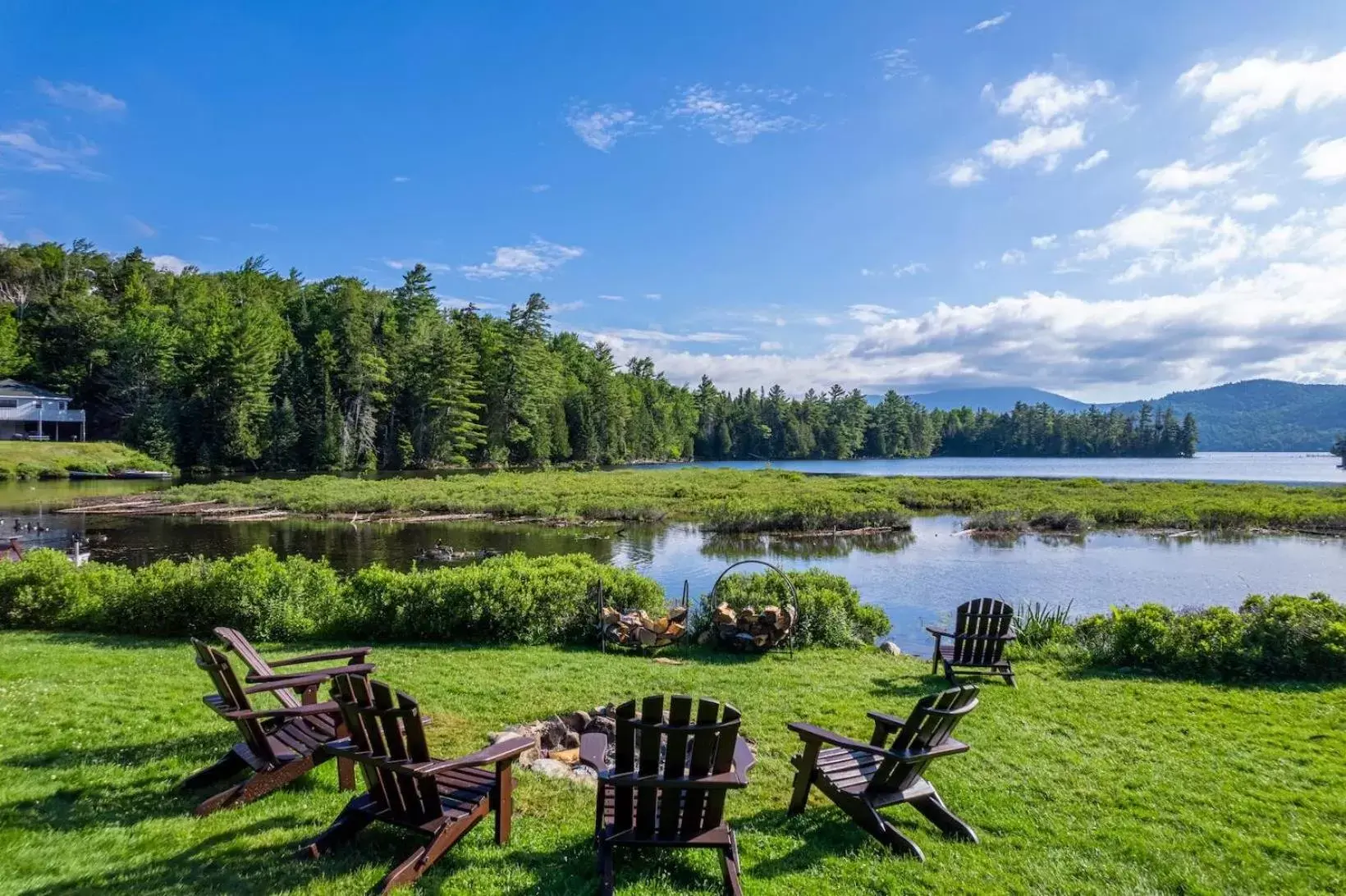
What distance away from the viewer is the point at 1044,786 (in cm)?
537

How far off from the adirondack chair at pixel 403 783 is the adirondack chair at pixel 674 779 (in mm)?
723

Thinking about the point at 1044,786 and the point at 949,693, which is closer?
the point at 949,693

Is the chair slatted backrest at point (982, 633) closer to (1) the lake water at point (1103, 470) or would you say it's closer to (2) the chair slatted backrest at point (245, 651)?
(2) the chair slatted backrest at point (245, 651)

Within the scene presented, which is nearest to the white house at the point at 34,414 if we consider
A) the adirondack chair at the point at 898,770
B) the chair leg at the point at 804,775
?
the chair leg at the point at 804,775

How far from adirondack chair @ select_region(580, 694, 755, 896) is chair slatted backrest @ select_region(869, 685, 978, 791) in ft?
3.43

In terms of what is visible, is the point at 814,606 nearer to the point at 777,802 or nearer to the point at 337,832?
the point at 777,802

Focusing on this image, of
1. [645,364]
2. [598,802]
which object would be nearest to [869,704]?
[598,802]

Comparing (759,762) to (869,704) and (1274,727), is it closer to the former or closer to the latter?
(869,704)

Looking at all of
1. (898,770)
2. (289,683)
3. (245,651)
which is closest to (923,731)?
(898,770)

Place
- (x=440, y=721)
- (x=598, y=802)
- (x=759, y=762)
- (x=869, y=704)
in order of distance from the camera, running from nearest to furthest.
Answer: (x=598, y=802), (x=759, y=762), (x=440, y=721), (x=869, y=704)

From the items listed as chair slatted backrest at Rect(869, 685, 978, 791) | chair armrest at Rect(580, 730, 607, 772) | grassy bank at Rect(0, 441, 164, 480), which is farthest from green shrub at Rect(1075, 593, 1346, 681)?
grassy bank at Rect(0, 441, 164, 480)

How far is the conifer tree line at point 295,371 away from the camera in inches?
2437

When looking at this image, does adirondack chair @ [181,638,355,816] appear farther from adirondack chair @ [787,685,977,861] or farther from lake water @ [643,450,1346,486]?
lake water @ [643,450,1346,486]

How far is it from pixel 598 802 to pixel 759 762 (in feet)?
7.24
